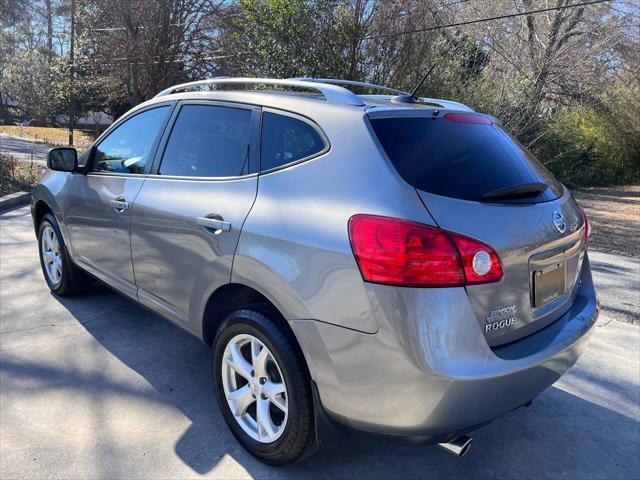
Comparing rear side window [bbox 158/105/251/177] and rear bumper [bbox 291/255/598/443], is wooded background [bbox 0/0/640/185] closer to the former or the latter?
rear side window [bbox 158/105/251/177]

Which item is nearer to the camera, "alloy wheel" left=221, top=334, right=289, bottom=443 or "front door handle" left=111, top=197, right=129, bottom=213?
"alloy wheel" left=221, top=334, right=289, bottom=443

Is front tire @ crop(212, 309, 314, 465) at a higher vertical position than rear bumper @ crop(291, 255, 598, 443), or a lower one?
lower

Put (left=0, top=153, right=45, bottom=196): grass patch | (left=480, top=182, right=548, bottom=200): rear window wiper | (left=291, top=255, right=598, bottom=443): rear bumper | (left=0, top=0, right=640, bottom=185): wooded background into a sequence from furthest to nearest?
(left=0, top=0, right=640, bottom=185): wooded background, (left=0, top=153, right=45, bottom=196): grass patch, (left=480, top=182, right=548, bottom=200): rear window wiper, (left=291, top=255, right=598, bottom=443): rear bumper

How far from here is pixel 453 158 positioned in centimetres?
236

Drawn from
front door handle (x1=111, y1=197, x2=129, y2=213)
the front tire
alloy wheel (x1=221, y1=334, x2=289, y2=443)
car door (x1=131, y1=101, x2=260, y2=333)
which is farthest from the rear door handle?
front door handle (x1=111, y1=197, x2=129, y2=213)

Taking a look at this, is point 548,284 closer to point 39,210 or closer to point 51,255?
point 51,255

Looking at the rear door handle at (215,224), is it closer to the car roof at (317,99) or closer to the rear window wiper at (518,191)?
the car roof at (317,99)

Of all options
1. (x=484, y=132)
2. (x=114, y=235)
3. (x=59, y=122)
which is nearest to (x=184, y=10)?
(x=114, y=235)

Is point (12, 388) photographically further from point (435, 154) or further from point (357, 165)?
point (435, 154)

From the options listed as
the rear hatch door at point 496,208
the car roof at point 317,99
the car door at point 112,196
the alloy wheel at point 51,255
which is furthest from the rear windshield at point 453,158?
the alloy wheel at point 51,255

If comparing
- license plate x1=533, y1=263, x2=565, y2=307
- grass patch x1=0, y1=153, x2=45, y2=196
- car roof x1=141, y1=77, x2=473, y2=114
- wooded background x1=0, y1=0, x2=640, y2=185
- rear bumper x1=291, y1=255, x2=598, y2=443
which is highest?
wooded background x1=0, y1=0, x2=640, y2=185

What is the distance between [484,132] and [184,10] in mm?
16844

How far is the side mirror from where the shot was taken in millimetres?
4113

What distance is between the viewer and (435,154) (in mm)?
2322
